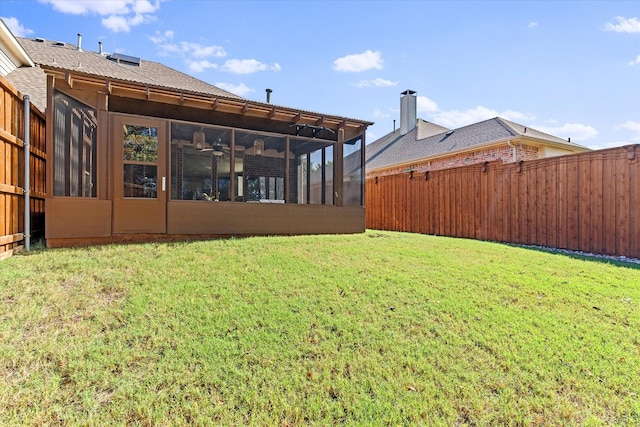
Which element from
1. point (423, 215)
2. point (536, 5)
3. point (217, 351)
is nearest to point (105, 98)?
point (217, 351)

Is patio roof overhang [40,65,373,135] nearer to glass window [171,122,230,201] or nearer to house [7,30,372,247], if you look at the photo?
house [7,30,372,247]

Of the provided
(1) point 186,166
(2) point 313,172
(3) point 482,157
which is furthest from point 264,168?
(3) point 482,157

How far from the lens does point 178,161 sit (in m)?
7.05

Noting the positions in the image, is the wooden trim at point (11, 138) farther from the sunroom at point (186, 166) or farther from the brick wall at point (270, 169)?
the brick wall at point (270, 169)

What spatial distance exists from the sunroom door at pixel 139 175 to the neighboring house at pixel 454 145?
10.3m

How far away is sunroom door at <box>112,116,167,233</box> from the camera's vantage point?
6.29 m

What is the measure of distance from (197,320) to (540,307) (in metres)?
3.64

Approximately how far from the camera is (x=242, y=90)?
12.0 metres

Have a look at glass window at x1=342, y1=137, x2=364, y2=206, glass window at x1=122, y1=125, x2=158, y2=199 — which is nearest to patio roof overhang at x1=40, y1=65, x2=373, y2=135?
glass window at x1=342, y1=137, x2=364, y2=206

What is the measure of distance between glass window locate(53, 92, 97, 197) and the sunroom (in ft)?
0.06

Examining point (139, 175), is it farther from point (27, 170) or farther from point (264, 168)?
point (264, 168)

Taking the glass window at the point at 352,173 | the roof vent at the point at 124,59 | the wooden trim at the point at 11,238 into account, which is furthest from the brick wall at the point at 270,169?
the roof vent at the point at 124,59

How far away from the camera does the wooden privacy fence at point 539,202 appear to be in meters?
6.47

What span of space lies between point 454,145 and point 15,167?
1285cm
